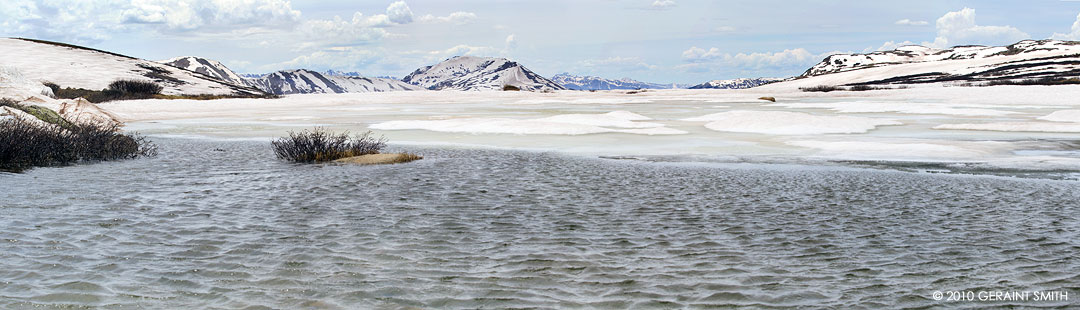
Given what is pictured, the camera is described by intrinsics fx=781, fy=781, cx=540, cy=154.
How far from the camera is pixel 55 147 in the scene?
2098 centimetres

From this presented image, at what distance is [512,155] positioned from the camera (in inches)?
924

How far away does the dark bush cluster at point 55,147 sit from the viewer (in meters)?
19.2

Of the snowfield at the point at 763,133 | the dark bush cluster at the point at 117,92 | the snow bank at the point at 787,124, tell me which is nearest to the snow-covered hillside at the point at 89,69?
the dark bush cluster at the point at 117,92

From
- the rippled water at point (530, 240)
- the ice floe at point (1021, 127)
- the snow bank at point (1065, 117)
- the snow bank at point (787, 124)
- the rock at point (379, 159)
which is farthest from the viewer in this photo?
the snow bank at point (1065, 117)

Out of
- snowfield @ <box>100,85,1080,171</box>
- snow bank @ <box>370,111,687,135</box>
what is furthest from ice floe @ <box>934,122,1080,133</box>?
snow bank @ <box>370,111,687,135</box>

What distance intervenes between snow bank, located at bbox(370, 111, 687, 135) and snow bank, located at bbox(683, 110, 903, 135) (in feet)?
8.88

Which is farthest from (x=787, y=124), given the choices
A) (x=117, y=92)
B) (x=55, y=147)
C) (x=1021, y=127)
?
(x=117, y=92)

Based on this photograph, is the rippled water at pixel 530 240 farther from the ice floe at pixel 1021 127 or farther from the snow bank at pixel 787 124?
the ice floe at pixel 1021 127

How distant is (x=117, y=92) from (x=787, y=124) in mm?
58866

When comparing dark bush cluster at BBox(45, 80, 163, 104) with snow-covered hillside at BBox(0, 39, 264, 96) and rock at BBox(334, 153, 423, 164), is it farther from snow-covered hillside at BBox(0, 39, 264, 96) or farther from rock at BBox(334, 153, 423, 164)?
rock at BBox(334, 153, 423, 164)

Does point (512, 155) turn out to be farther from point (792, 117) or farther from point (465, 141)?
point (792, 117)

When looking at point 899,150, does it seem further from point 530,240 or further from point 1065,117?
point 1065,117

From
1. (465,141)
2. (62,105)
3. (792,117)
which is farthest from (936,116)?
(62,105)

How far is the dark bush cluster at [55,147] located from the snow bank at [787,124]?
22.6 meters
